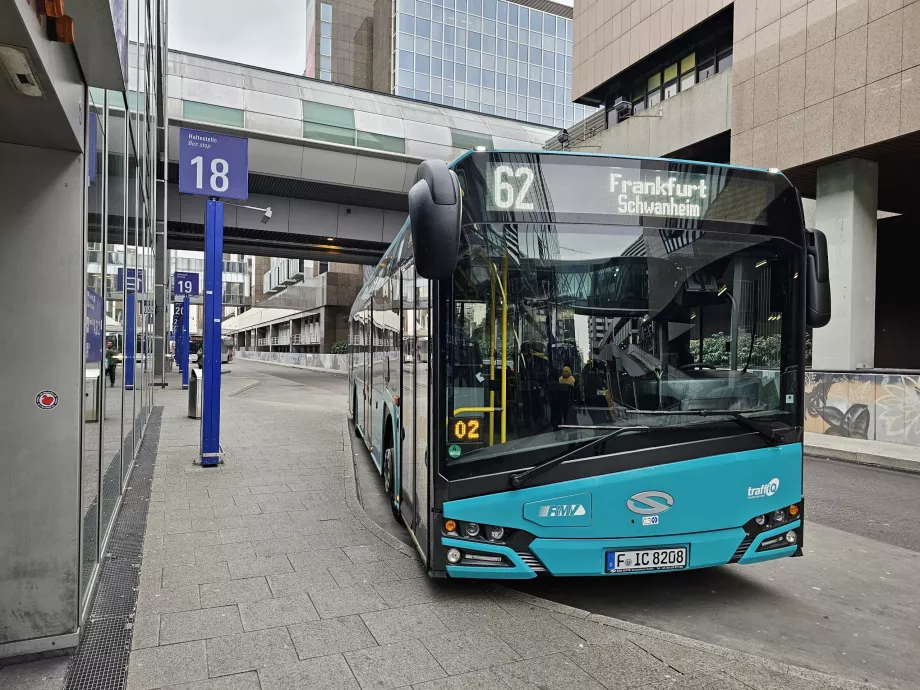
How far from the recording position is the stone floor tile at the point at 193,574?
15.0 ft

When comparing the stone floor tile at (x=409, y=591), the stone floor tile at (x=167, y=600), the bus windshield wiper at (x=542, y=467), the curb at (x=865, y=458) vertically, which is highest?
the bus windshield wiper at (x=542, y=467)

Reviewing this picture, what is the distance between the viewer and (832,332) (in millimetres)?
14453

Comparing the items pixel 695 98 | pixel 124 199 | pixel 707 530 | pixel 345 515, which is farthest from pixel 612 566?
pixel 695 98

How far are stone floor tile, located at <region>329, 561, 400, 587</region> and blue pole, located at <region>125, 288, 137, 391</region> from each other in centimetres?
429

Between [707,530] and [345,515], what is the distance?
3.55 meters

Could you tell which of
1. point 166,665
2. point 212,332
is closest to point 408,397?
point 166,665

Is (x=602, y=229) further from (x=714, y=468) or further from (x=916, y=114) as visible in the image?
(x=916, y=114)

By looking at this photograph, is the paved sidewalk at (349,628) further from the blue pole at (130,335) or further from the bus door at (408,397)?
the blue pole at (130,335)

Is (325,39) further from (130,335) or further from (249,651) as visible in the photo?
(249,651)

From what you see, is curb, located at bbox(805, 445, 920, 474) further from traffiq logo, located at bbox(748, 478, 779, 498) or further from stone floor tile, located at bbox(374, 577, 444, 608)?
stone floor tile, located at bbox(374, 577, 444, 608)

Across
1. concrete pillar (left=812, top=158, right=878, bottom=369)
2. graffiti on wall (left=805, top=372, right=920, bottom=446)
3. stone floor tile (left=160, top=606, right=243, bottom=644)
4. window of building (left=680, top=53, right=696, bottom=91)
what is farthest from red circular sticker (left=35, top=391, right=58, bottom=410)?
window of building (left=680, top=53, right=696, bottom=91)

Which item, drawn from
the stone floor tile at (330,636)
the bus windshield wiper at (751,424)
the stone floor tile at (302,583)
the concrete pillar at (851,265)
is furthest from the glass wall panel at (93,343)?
the concrete pillar at (851,265)

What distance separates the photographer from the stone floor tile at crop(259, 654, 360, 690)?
125 inches

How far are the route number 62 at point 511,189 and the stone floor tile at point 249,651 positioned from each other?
2838mm
